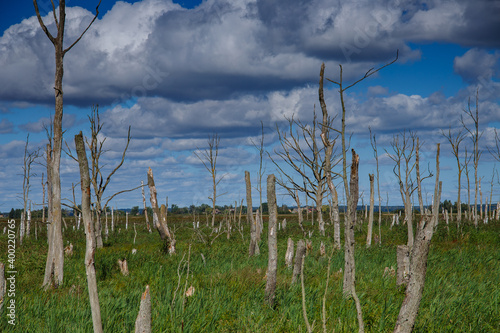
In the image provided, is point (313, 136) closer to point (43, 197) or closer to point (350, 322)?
point (350, 322)

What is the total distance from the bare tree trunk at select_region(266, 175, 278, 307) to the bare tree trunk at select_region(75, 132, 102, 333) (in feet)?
10.0

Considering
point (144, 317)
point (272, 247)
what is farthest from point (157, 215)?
point (144, 317)

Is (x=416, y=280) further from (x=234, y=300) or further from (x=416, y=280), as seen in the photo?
(x=234, y=300)

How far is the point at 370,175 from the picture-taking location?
15680 mm

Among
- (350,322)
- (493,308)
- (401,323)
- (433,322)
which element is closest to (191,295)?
(350,322)

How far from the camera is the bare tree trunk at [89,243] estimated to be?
363 centimetres

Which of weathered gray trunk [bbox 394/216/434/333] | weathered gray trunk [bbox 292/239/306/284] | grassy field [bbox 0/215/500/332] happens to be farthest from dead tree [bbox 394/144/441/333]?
weathered gray trunk [bbox 292/239/306/284]

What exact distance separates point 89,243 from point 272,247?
11.1ft

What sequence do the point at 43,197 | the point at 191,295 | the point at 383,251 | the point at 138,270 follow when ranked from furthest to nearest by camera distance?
1. the point at 43,197
2. the point at 383,251
3. the point at 138,270
4. the point at 191,295

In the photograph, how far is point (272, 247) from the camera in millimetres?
6504

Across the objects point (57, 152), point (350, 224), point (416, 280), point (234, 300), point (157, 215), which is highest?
point (57, 152)

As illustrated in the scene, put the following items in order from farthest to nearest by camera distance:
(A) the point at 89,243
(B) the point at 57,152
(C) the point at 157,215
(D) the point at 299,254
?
1. (C) the point at 157,215
2. (B) the point at 57,152
3. (D) the point at 299,254
4. (A) the point at 89,243

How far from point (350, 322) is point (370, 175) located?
35.6 ft

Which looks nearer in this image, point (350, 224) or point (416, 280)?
point (416, 280)
